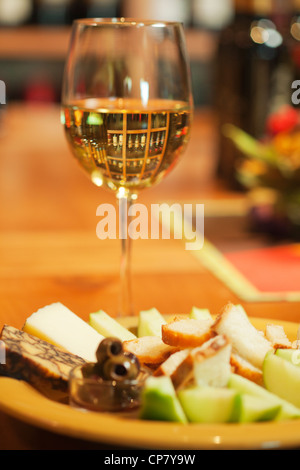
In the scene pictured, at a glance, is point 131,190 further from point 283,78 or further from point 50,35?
point 50,35

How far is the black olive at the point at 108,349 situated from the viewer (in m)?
0.47

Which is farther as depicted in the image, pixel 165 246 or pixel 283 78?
pixel 283 78

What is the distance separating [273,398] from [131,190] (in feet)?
1.19

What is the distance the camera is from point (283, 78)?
5.06 feet

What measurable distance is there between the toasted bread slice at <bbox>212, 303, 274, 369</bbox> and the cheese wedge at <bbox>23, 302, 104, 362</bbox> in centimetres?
10

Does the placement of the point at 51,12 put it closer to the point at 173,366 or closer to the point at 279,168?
the point at 279,168

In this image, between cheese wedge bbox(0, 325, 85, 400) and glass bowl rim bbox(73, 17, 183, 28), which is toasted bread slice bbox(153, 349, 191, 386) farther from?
glass bowl rim bbox(73, 17, 183, 28)

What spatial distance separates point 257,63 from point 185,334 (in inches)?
45.1

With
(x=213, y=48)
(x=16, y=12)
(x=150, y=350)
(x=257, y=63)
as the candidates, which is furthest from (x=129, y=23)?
(x=16, y=12)

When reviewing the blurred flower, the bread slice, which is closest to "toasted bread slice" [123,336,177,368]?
the bread slice

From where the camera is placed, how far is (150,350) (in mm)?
539

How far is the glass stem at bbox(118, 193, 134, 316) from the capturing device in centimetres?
76

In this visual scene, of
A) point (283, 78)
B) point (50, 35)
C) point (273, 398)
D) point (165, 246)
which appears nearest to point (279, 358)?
point (273, 398)
